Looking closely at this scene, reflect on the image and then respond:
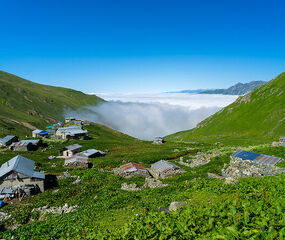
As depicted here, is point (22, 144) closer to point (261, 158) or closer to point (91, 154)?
point (91, 154)

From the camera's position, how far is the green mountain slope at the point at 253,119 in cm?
9402

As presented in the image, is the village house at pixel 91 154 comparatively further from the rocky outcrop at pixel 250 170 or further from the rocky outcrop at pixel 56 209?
the rocky outcrop at pixel 250 170

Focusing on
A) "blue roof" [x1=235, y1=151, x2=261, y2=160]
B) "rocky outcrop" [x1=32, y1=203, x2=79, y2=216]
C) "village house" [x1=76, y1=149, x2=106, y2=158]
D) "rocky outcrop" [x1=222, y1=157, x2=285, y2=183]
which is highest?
"blue roof" [x1=235, y1=151, x2=261, y2=160]

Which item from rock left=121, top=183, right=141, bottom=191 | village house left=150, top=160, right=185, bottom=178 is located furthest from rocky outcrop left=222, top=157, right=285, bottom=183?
rock left=121, top=183, right=141, bottom=191

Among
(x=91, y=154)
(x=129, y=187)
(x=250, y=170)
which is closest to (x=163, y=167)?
(x=129, y=187)

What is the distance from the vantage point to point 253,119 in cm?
11562

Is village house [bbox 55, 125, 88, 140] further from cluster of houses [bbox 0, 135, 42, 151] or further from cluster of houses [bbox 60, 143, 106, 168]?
cluster of houses [bbox 60, 143, 106, 168]

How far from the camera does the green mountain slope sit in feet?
308

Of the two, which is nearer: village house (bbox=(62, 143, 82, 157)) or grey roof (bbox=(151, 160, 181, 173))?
grey roof (bbox=(151, 160, 181, 173))

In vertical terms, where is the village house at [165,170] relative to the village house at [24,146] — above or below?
above

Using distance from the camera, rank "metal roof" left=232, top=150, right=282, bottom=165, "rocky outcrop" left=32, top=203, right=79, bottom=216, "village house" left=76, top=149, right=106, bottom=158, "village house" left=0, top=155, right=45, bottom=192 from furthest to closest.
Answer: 1. "village house" left=76, top=149, right=106, bottom=158
2. "village house" left=0, top=155, right=45, bottom=192
3. "metal roof" left=232, top=150, right=282, bottom=165
4. "rocky outcrop" left=32, top=203, right=79, bottom=216

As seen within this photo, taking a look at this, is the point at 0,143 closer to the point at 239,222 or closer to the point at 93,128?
the point at 93,128

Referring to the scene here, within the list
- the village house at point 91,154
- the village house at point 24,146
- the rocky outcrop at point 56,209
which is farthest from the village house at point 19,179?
the village house at point 24,146

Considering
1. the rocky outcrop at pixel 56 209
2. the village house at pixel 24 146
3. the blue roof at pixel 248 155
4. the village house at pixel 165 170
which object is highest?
the blue roof at pixel 248 155
